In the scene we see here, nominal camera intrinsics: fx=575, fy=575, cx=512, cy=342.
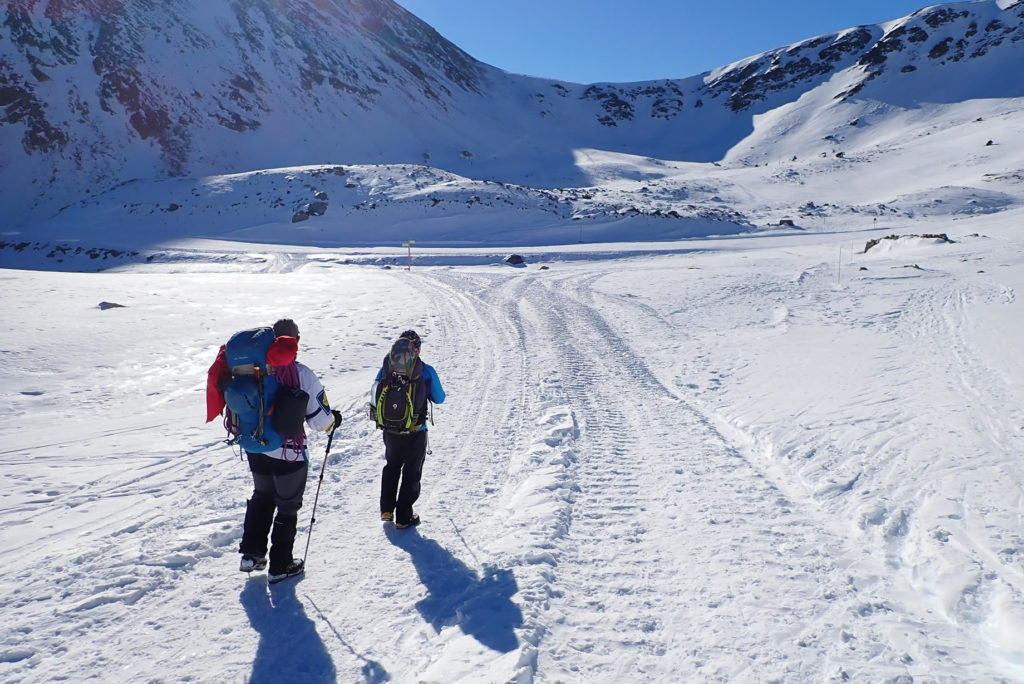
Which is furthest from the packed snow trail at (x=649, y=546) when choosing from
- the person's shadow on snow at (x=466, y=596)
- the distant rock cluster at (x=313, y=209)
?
the distant rock cluster at (x=313, y=209)

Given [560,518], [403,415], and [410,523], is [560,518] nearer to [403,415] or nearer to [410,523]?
[410,523]

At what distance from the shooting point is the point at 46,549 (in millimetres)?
4457

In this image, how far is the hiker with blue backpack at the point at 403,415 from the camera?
4.63 meters

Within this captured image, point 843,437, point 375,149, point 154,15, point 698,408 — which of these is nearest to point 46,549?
point 698,408

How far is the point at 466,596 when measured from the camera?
158 inches

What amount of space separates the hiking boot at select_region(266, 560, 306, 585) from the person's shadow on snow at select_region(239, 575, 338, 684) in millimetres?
41

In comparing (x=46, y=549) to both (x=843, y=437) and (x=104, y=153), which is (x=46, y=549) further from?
(x=104, y=153)

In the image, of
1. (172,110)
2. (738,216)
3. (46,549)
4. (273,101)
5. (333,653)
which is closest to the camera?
(333,653)

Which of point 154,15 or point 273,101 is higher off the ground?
point 154,15

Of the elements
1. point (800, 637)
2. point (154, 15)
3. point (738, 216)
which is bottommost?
point (800, 637)

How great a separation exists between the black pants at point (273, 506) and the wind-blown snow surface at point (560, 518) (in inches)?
10.7

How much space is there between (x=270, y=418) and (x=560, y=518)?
2.56m

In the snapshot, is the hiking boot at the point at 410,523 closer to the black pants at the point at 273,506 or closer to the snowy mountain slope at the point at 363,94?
the black pants at the point at 273,506

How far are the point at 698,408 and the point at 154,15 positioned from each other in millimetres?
85380
